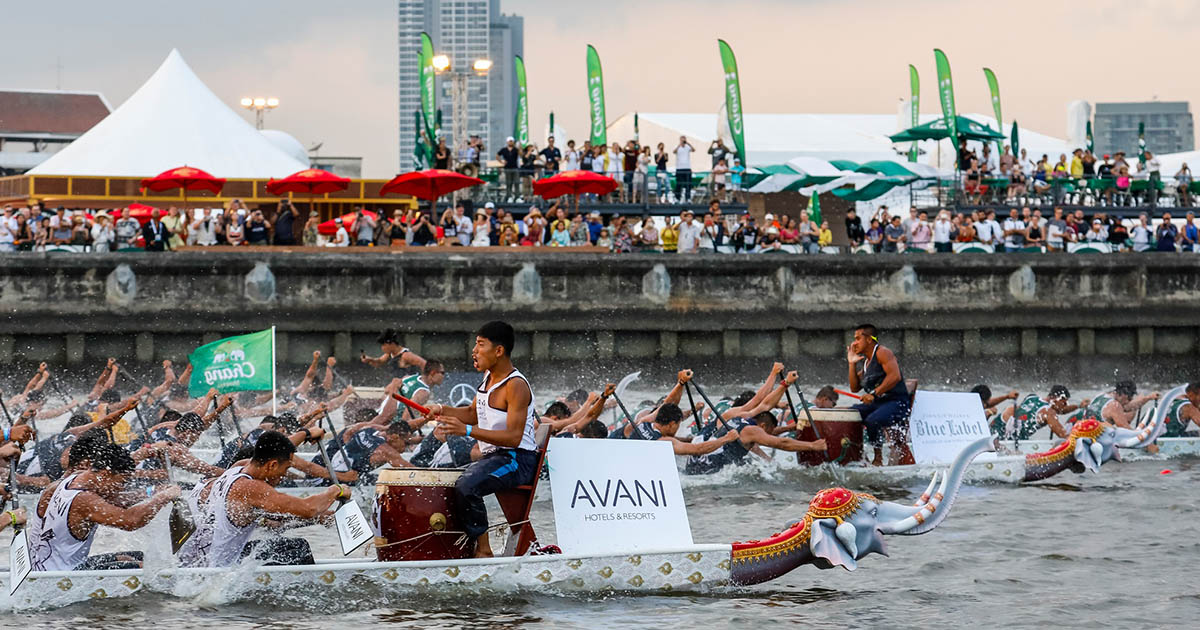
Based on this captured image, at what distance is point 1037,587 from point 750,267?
1495cm

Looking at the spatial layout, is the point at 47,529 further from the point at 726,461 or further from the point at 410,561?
the point at 726,461

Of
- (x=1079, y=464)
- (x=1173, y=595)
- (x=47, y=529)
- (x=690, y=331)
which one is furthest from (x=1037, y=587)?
(x=690, y=331)

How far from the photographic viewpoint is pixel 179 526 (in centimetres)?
1035

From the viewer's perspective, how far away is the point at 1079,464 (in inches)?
605

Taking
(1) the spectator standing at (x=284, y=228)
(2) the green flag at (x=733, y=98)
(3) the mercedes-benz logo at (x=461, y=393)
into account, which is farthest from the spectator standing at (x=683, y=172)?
(3) the mercedes-benz logo at (x=461, y=393)

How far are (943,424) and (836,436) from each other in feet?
4.68

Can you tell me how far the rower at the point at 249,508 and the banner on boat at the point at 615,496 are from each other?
1.57 metres

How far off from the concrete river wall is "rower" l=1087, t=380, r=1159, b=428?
8186mm

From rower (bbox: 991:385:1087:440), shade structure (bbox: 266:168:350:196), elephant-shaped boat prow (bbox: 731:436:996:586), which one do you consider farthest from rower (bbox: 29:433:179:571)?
shade structure (bbox: 266:168:350:196)

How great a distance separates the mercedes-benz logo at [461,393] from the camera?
17344mm

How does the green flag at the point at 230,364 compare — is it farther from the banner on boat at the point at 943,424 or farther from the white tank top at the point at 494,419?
the white tank top at the point at 494,419

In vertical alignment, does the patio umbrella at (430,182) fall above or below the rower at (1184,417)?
above

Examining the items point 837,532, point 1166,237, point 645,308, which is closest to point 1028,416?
point 837,532

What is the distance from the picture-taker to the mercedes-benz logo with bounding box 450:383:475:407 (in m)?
17.3
